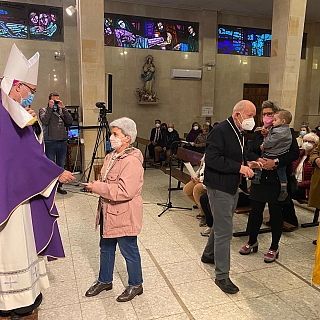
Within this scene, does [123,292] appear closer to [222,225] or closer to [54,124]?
[222,225]

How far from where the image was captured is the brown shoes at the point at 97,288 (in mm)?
2525

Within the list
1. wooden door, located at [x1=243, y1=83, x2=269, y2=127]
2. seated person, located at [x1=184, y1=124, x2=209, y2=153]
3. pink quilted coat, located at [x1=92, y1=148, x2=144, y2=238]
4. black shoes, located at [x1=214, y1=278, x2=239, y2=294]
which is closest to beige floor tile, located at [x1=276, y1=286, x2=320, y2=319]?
black shoes, located at [x1=214, y1=278, x2=239, y2=294]

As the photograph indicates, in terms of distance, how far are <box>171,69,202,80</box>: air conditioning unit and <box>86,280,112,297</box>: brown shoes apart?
8137mm

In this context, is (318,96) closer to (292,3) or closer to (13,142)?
(292,3)

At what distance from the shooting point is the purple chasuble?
76.4 inches

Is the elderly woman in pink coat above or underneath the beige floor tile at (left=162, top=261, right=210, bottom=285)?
above

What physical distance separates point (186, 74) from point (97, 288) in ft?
27.4

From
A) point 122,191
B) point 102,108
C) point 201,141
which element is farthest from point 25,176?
point 201,141

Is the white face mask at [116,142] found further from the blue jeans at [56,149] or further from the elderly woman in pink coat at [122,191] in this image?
the blue jeans at [56,149]

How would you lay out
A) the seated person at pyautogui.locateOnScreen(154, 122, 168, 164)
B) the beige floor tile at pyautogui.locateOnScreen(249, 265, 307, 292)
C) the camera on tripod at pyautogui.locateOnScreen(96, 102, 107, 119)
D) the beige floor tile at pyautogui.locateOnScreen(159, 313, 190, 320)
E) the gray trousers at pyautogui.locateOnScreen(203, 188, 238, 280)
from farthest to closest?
the seated person at pyautogui.locateOnScreen(154, 122, 168, 164)
the camera on tripod at pyautogui.locateOnScreen(96, 102, 107, 119)
the beige floor tile at pyautogui.locateOnScreen(249, 265, 307, 292)
the gray trousers at pyautogui.locateOnScreen(203, 188, 238, 280)
the beige floor tile at pyautogui.locateOnScreen(159, 313, 190, 320)

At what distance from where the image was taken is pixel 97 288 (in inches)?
100

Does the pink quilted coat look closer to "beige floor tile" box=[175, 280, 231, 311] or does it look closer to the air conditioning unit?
"beige floor tile" box=[175, 280, 231, 311]

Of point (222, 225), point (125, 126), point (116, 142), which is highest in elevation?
point (125, 126)

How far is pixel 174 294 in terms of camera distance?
257 cm
